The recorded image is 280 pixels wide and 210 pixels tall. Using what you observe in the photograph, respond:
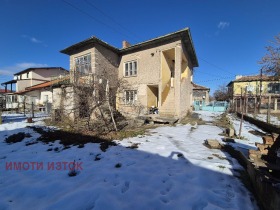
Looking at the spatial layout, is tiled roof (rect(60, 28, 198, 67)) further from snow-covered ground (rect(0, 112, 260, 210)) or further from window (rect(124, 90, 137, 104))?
snow-covered ground (rect(0, 112, 260, 210))

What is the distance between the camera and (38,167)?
4047 mm

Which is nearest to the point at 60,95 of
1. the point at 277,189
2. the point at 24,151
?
the point at 24,151

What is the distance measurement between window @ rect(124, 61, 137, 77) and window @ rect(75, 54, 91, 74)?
11.8 ft

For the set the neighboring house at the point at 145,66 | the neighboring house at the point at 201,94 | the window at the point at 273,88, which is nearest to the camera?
the neighboring house at the point at 145,66

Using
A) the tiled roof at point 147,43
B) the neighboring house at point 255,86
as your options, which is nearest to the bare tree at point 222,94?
the neighboring house at point 255,86

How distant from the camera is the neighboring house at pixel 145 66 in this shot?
1202cm

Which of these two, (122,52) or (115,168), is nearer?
(115,168)

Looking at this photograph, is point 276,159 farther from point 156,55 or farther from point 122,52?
point 122,52

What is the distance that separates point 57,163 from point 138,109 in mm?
9209

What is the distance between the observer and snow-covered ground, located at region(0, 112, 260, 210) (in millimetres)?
2568

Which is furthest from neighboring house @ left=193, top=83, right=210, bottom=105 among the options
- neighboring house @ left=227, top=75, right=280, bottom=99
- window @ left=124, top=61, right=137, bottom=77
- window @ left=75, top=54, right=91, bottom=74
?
window @ left=75, top=54, right=91, bottom=74

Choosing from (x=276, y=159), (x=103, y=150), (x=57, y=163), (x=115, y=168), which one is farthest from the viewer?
(x=103, y=150)

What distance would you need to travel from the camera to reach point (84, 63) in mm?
13578

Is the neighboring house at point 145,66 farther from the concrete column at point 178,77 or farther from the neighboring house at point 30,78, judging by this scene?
the neighboring house at point 30,78
